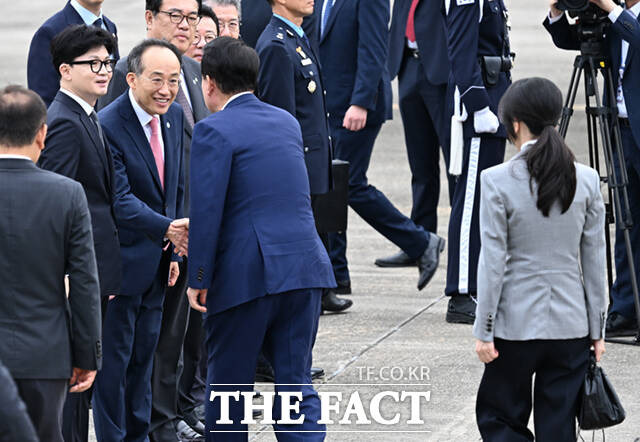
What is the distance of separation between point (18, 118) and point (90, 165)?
681mm

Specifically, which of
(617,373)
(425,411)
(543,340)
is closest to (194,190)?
(543,340)

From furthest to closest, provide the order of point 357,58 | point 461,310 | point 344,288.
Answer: point 344,288, point 357,58, point 461,310

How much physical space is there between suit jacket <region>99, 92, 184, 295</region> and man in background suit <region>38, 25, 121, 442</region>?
0.64ft

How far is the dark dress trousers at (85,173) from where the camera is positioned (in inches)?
177

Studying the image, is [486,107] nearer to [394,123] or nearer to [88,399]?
[88,399]

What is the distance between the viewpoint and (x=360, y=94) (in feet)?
25.8

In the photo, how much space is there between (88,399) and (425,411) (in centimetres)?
169

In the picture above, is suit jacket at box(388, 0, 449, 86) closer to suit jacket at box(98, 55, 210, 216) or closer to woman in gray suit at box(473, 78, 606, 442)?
suit jacket at box(98, 55, 210, 216)

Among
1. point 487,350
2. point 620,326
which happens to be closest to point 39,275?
point 487,350

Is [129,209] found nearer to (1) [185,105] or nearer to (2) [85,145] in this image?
(2) [85,145]

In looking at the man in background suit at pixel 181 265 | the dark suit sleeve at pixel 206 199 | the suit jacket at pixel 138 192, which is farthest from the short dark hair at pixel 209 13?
the dark suit sleeve at pixel 206 199

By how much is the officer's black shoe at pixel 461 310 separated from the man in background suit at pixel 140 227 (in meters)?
2.50

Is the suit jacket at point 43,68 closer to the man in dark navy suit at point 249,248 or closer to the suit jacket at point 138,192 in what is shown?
the suit jacket at point 138,192

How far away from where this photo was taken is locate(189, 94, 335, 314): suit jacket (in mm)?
4484
